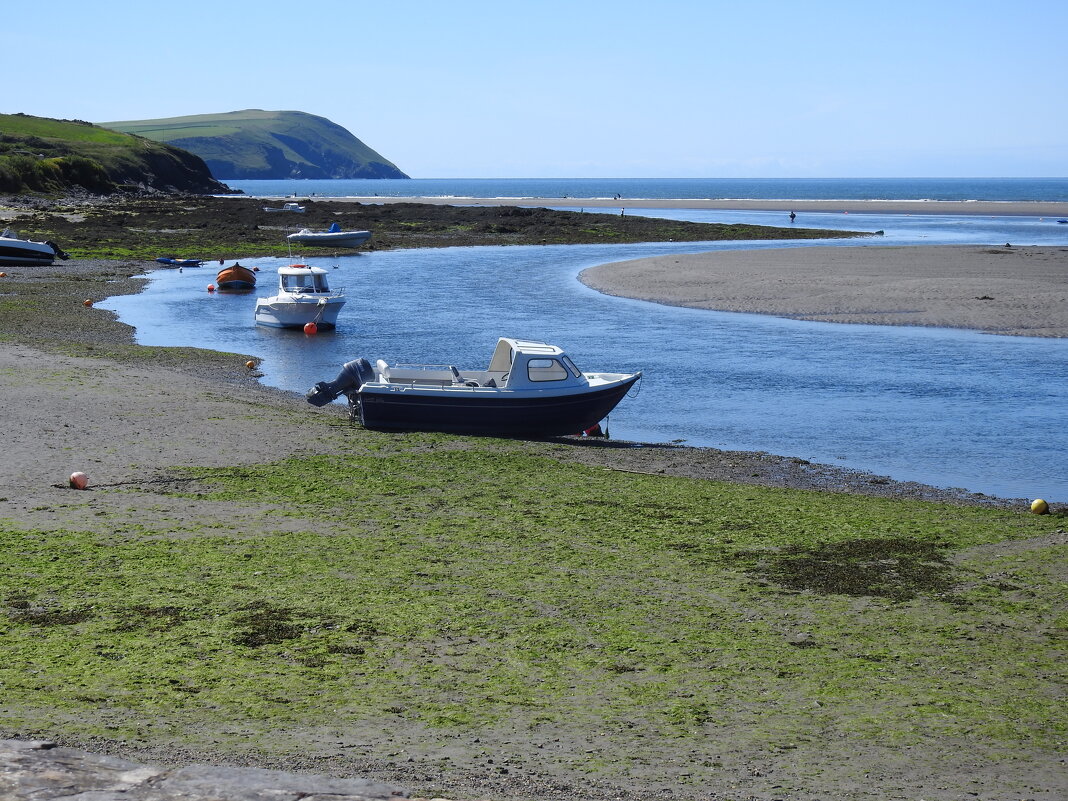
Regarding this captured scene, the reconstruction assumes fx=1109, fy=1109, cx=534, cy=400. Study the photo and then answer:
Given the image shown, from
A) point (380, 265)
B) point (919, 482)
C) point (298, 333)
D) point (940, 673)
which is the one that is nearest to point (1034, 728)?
Result: point (940, 673)

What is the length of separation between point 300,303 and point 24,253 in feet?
66.4

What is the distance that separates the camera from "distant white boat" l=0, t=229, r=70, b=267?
50.1m

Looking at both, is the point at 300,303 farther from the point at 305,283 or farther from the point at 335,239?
the point at 335,239

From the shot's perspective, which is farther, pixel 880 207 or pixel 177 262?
pixel 880 207

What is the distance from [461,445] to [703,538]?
7085 millimetres

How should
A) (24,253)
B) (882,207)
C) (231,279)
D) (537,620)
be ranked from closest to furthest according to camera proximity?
1. (537,620)
2. (231,279)
3. (24,253)
4. (882,207)

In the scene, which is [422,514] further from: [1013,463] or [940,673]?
[1013,463]

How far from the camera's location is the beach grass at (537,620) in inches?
326

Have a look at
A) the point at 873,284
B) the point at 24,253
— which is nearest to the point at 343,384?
the point at 873,284

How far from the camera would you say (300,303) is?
124 feet

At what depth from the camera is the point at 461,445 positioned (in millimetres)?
19891

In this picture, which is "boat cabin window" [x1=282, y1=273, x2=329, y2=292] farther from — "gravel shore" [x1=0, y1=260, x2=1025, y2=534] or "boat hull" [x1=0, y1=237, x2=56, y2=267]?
"boat hull" [x1=0, y1=237, x2=56, y2=267]

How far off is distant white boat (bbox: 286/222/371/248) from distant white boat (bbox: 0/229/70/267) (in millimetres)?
18717

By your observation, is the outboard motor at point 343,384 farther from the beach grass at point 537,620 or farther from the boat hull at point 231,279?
the boat hull at point 231,279
